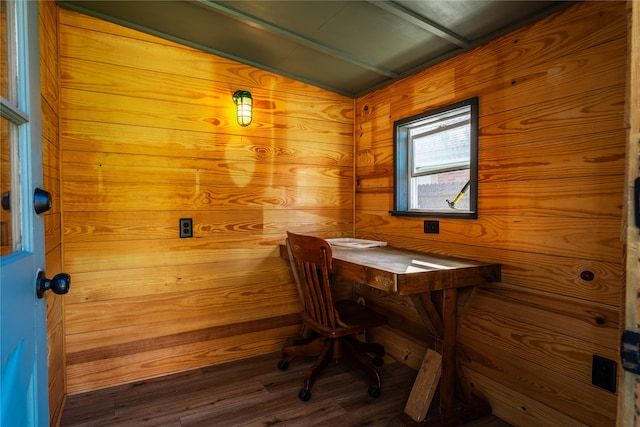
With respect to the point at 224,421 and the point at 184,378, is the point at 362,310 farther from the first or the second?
the point at 184,378

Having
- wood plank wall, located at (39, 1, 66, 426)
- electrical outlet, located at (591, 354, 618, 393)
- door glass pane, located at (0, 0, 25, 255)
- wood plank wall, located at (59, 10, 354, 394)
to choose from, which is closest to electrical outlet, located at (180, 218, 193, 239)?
wood plank wall, located at (59, 10, 354, 394)

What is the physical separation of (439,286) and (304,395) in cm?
96

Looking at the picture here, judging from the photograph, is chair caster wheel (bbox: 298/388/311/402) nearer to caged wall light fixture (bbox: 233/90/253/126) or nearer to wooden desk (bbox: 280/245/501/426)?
wooden desk (bbox: 280/245/501/426)

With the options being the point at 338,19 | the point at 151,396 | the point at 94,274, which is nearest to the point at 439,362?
the point at 151,396

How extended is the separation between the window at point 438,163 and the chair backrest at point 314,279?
770mm

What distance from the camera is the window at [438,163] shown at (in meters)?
1.92

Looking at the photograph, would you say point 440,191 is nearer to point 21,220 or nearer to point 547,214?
point 547,214

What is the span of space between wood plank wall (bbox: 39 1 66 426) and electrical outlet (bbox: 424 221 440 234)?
1.97 m

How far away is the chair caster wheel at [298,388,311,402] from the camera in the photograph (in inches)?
73.9

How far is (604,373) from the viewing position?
4.46 feet

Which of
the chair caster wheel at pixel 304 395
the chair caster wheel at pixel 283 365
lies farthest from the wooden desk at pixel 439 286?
the chair caster wheel at pixel 283 365

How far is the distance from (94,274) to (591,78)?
263 centimetres

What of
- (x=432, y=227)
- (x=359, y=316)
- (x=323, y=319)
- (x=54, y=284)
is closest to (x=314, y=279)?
(x=323, y=319)

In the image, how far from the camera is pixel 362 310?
2.24 meters
